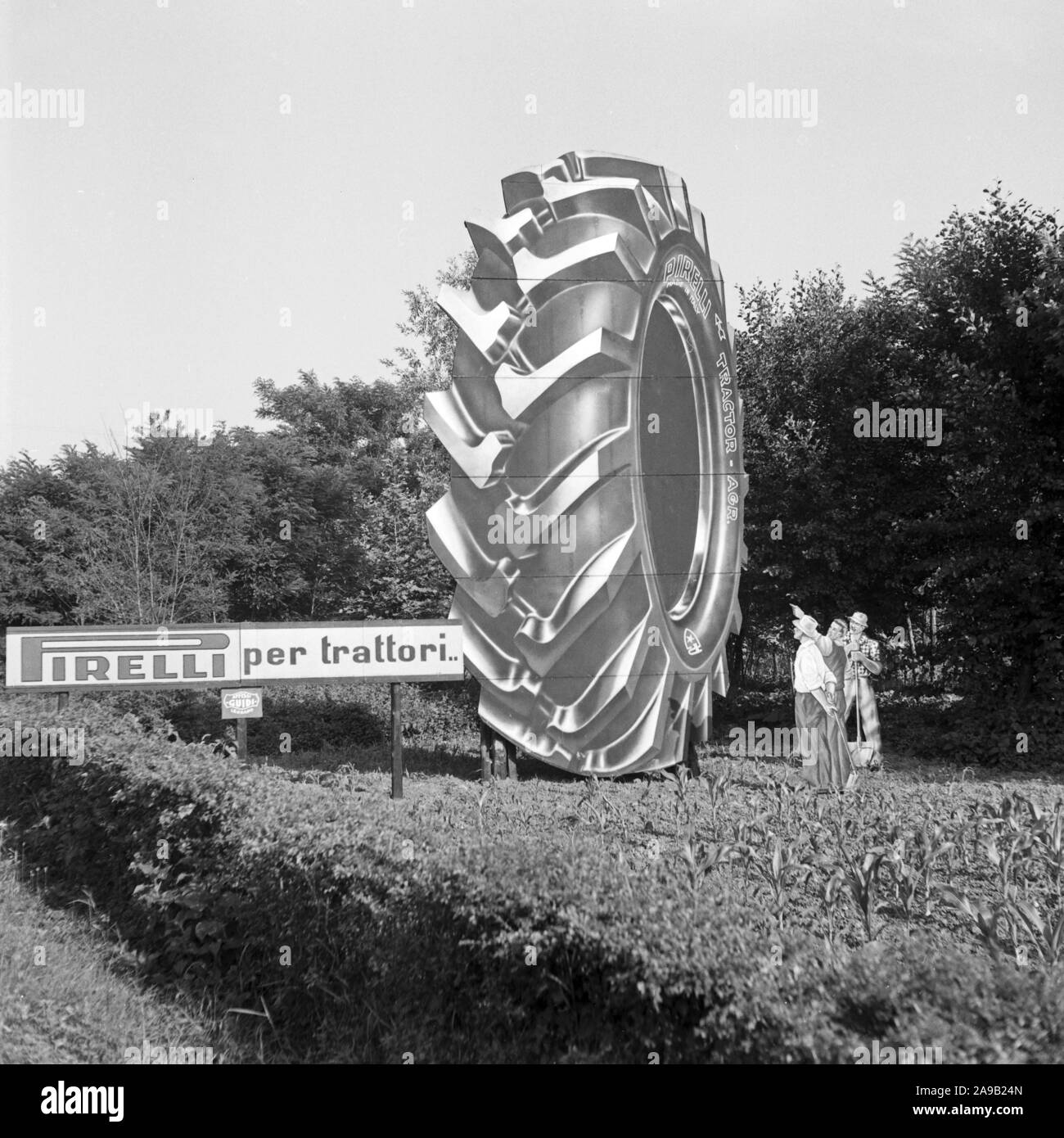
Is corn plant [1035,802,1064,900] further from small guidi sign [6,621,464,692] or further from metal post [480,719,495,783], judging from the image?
small guidi sign [6,621,464,692]

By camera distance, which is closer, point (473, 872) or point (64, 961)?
point (473, 872)

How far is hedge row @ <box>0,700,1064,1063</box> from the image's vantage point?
430cm

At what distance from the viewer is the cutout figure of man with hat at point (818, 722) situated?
1348 centimetres

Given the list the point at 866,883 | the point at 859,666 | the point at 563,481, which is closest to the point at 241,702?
the point at 563,481

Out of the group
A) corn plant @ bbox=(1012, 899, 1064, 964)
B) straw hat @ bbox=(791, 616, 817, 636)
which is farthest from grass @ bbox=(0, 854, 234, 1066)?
straw hat @ bbox=(791, 616, 817, 636)

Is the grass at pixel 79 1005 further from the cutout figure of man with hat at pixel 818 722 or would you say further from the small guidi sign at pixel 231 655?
the cutout figure of man with hat at pixel 818 722

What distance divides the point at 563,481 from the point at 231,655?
14.6 feet

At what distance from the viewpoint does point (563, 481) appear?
13.4 m

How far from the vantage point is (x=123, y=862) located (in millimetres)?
9102

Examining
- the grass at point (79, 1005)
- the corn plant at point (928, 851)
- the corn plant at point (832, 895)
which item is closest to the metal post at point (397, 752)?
the grass at point (79, 1005)
